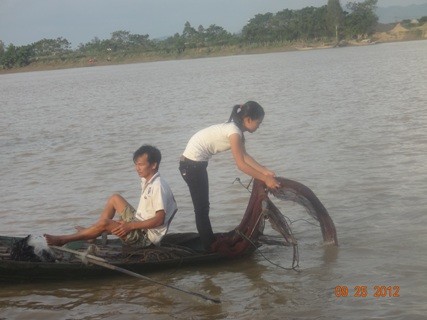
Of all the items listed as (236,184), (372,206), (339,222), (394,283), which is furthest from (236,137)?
(236,184)

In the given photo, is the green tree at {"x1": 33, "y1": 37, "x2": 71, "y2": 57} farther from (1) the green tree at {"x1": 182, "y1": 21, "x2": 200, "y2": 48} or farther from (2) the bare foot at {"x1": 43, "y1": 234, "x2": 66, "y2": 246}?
(2) the bare foot at {"x1": 43, "y1": 234, "x2": 66, "y2": 246}

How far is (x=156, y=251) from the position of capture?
609 cm

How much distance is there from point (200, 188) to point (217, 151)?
354 mm

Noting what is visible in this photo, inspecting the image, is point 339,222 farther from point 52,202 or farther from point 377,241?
point 52,202

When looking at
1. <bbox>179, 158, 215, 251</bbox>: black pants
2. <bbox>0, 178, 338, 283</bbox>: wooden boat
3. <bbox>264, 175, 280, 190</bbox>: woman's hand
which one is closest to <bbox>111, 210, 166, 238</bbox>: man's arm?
<bbox>0, 178, 338, 283</bbox>: wooden boat

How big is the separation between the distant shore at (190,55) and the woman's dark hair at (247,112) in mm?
76108

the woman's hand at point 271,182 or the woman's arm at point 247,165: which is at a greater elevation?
the woman's arm at point 247,165

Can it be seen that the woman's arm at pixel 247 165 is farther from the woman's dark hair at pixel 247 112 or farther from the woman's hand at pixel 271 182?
the woman's dark hair at pixel 247 112

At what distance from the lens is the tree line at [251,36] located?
3169 inches

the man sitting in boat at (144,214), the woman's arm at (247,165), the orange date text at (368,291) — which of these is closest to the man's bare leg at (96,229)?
the man sitting in boat at (144,214)

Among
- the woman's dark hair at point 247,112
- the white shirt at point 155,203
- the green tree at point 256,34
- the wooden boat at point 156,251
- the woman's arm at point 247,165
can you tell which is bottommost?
the wooden boat at point 156,251

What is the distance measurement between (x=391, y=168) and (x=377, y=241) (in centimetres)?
326

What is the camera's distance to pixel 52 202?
31.8 ft

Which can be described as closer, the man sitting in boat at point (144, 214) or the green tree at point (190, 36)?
the man sitting in boat at point (144, 214)
